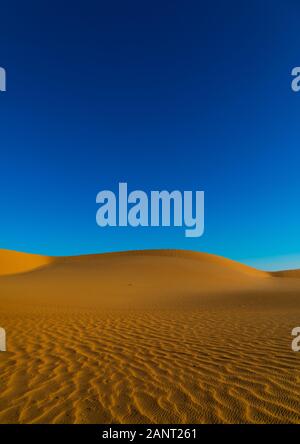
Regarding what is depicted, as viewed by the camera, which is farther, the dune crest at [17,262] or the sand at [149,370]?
the dune crest at [17,262]

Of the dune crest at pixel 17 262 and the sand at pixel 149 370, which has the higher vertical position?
the dune crest at pixel 17 262

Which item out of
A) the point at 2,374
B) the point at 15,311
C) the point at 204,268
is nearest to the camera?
the point at 2,374

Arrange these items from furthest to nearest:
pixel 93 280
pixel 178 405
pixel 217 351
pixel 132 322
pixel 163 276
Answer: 1. pixel 163 276
2. pixel 93 280
3. pixel 132 322
4. pixel 217 351
5. pixel 178 405

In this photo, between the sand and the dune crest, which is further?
the dune crest

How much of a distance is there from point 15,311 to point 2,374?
29.4 ft

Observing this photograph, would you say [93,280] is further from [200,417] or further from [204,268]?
[200,417]

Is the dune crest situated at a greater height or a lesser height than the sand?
greater

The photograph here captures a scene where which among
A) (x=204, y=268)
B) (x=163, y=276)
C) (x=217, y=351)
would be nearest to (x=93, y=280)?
(x=163, y=276)

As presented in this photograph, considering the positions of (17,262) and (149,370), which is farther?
(17,262)

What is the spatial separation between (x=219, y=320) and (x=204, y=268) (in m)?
33.5

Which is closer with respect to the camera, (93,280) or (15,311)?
(15,311)

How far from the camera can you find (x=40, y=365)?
6.02 metres

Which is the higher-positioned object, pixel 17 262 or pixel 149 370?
pixel 17 262
